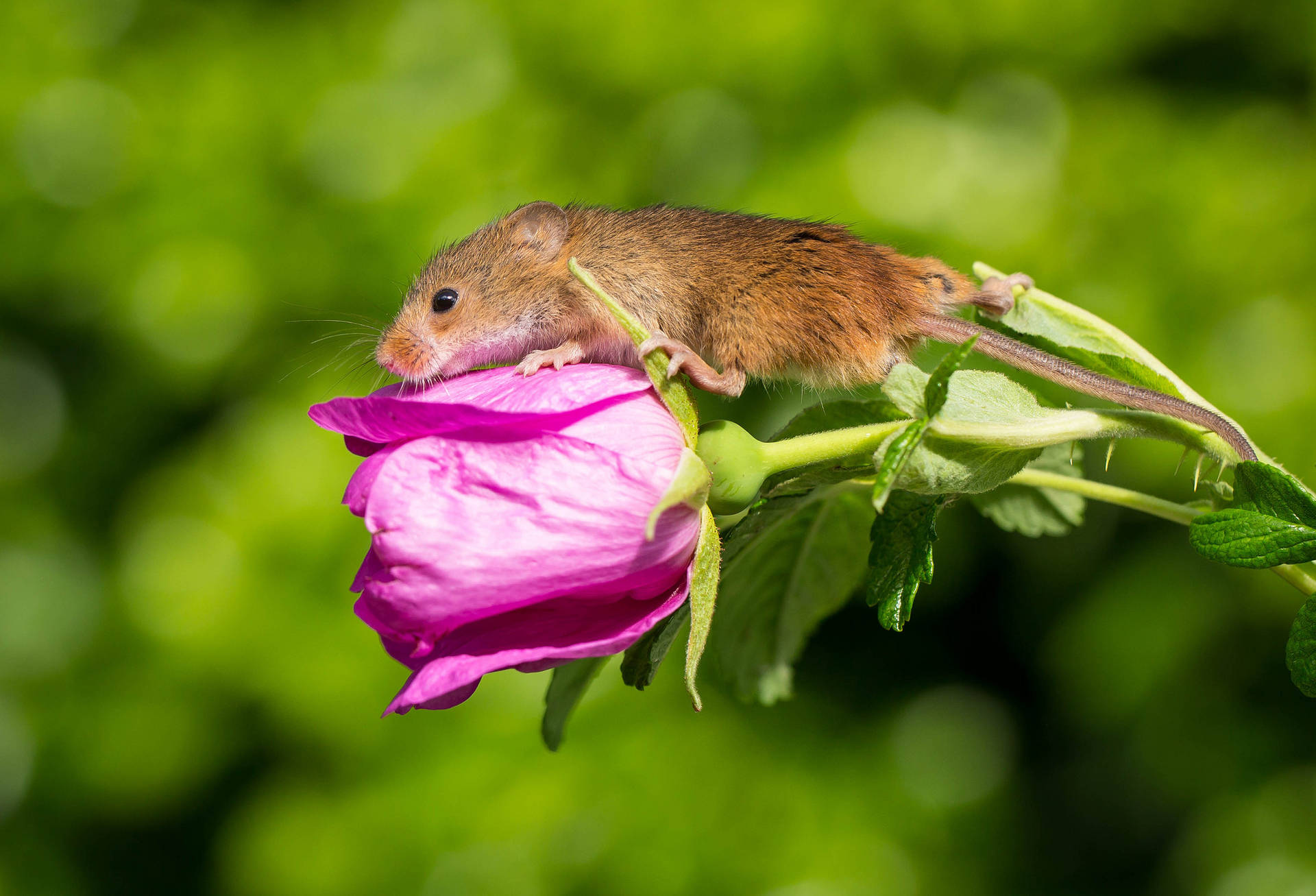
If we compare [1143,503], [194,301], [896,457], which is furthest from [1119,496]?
[194,301]

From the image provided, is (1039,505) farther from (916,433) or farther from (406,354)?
(406,354)

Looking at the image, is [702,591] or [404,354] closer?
[702,591]

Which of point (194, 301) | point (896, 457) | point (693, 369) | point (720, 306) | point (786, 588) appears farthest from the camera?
point (194, 301)

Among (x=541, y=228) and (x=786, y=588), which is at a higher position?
(x=541, y=228)

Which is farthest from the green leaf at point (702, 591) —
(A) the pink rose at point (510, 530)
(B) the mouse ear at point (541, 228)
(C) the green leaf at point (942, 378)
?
(B) the mouse ear at point (541, 228)

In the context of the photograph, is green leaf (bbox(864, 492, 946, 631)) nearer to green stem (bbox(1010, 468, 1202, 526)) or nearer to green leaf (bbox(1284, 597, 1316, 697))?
green stem (bbox(1010, 468, 1202, 526))

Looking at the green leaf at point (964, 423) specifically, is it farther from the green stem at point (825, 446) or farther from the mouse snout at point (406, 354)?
the mouse snout at point (406, 354)

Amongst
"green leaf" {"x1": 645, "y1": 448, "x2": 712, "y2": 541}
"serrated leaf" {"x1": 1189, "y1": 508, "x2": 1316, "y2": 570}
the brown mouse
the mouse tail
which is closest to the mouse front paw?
the brown mouse

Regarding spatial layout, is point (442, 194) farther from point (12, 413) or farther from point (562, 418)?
point (562, 418)
